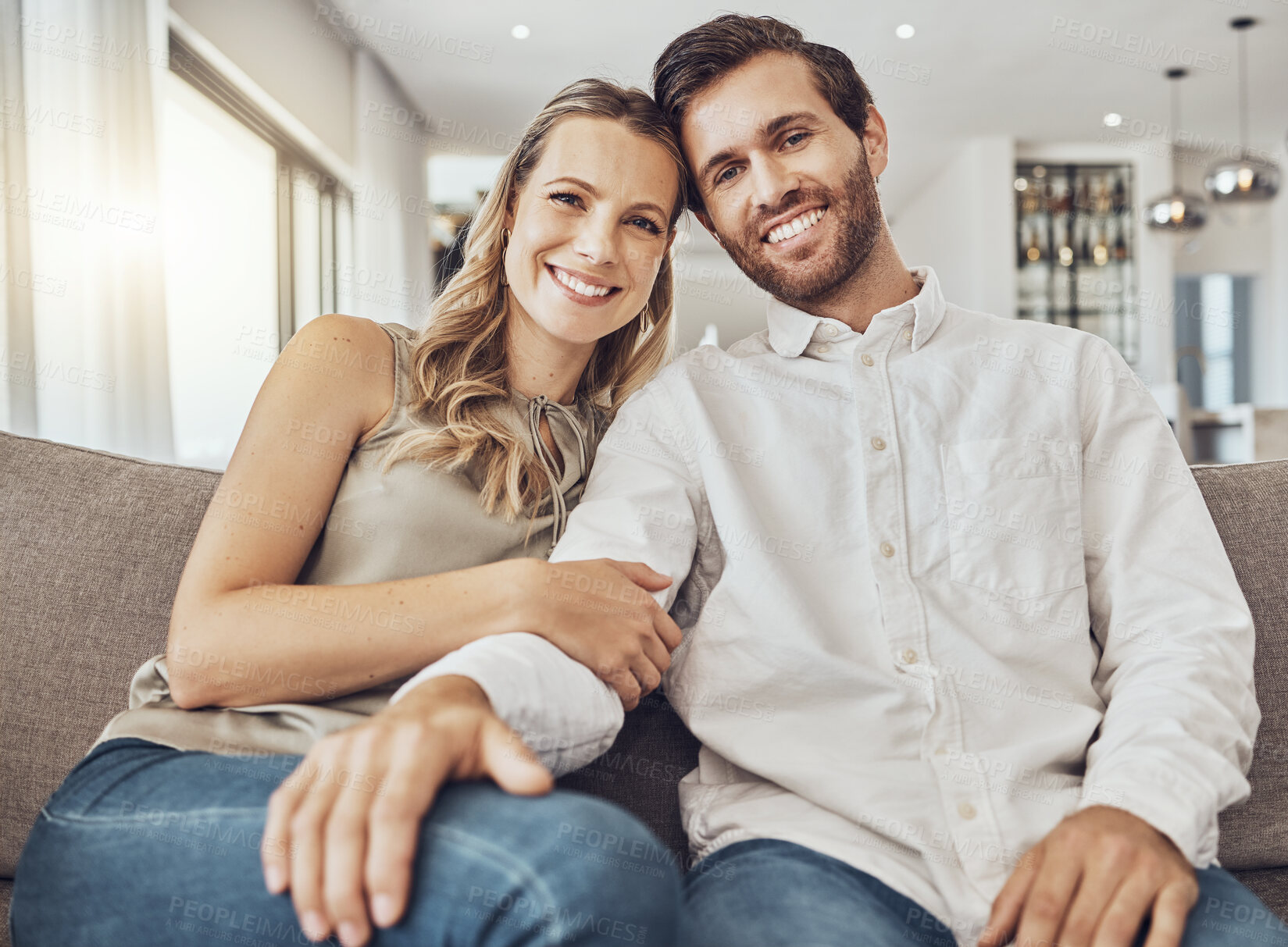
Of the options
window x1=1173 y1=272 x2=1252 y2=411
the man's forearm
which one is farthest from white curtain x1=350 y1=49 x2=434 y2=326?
window x1=1173 y1=272 x2=1252 y2=411

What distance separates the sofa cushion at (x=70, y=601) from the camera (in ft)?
3.62

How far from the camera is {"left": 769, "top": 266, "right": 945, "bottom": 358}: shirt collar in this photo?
3.86ft

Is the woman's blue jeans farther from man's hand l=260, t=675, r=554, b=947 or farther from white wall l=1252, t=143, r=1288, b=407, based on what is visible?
white wall l=1252, t=143, r=1288, b=407

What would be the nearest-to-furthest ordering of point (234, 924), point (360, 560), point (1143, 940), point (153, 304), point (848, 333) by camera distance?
point (234, 924), point (1143, 940), point (360, 560), point (848, 333), point (153, 304)

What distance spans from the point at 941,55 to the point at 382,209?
336 cm

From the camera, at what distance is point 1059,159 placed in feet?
24.0

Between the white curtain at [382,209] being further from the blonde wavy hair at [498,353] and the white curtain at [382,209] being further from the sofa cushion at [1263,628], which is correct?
the sofa cushion at [1263,628]

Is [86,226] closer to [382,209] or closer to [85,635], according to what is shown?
[85,635]

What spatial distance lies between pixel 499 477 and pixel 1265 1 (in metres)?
5.70

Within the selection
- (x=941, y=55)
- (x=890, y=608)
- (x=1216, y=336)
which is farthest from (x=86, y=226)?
(x=1216, y=336)

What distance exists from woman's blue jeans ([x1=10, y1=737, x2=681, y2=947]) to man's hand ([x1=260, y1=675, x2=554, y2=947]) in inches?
0.6

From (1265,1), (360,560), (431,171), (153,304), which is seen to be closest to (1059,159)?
(1265,1)

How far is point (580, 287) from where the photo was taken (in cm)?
121

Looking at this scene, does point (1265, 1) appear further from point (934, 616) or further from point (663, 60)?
point (934, 616)
